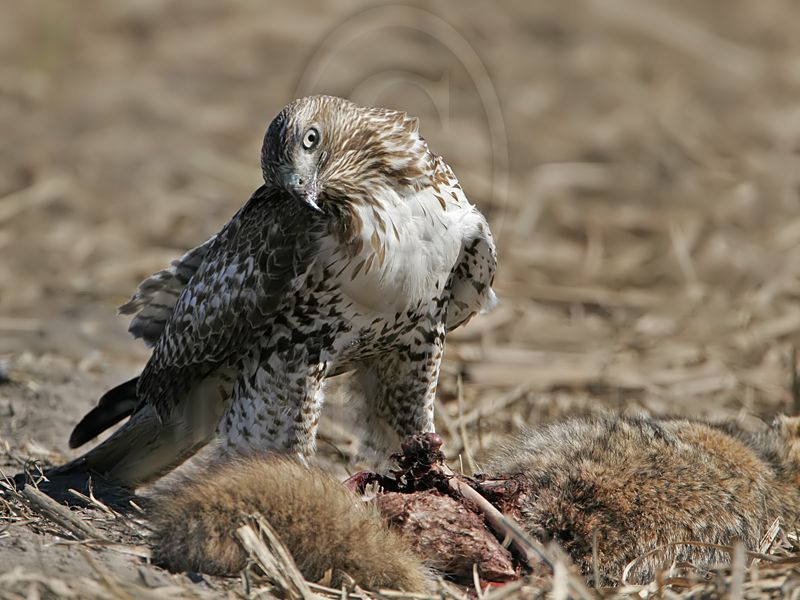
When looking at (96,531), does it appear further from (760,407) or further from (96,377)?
(760,407)

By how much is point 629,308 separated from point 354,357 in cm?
379

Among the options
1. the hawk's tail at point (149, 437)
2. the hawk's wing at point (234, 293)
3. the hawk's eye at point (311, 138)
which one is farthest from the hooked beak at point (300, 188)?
the hawk's tail at point (149, 437)

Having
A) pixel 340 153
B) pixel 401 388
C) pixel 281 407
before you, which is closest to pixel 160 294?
pixel 281 407

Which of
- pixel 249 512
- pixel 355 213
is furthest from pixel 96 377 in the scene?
pixel 249 512

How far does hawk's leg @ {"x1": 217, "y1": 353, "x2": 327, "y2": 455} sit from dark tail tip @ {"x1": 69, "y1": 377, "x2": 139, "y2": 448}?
2.41ft

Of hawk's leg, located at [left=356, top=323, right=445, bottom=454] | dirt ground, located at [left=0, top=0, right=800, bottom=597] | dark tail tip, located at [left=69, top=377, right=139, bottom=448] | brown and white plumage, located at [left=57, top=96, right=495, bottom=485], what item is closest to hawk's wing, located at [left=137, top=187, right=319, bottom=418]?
brown and white plumage, located at [left=57, top=96, right=495, bottom=485]

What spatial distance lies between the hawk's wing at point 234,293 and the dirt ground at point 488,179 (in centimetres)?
72

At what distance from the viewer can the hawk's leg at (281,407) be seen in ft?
15.1

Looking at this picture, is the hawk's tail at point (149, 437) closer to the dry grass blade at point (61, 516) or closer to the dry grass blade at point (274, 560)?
the dry grass blade at point (61, 516)

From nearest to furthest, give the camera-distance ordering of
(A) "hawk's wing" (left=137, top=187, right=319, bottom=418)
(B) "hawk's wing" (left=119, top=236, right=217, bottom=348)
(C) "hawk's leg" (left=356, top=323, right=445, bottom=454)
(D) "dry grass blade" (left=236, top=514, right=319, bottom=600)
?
1. (D) "dry grass blade" (left=236, top=514, right=319, bottom=600)
2. (A) "hawk's wing" (left=137, top=187, right=319, bottom=418)
3. (C) "hawk's leg" (left=356, top=323, right=445, bottom=454)
4. (B) "hawk's wing" (left=119, top=236, right=217, bottom=348)

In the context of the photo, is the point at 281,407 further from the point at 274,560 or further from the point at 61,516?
the point at 274,560

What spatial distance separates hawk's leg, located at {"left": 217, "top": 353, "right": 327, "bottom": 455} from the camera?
4617 mm

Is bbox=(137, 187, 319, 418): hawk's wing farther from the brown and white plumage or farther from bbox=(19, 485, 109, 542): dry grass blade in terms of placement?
bbox=(19, 485, 109, 542): dry grass blade

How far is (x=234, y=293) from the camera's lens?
477cm
